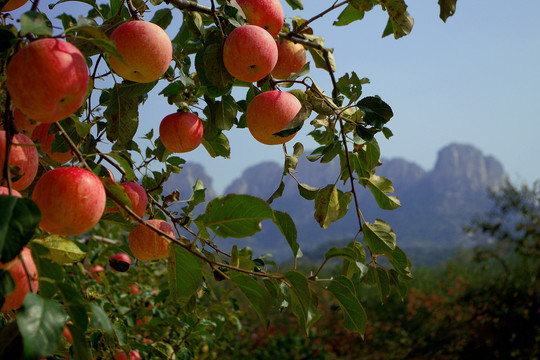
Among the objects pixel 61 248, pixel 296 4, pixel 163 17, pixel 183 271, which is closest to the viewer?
pixel 61 248

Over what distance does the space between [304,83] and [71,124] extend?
546 mm

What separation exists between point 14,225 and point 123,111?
627mm

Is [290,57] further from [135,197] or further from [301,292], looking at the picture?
[301,292]

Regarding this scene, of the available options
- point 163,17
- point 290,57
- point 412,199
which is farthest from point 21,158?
point 412,199

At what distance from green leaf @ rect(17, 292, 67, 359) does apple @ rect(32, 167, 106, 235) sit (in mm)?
196

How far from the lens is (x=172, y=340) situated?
187 cm

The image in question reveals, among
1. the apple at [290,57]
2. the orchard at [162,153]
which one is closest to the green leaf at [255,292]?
the orchard at [162,153]

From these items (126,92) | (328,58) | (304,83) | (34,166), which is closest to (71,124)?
(126,92)

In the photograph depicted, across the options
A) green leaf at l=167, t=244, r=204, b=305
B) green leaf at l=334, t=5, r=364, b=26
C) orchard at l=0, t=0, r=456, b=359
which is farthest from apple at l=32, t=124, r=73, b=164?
green leaf at l=334, t=5, r=364, b=26

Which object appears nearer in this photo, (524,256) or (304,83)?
(304,83)

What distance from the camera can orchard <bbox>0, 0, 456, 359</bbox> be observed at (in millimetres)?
560

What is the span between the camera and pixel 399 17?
1.03 m

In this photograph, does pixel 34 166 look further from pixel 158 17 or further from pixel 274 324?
pixel 274 324

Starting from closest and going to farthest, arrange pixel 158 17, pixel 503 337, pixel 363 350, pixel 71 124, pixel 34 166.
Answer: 1. pixel 34 166
2. pixel 71 124
3. pixel 158 17
4. pixel 503 337
5. pixel 363 350
